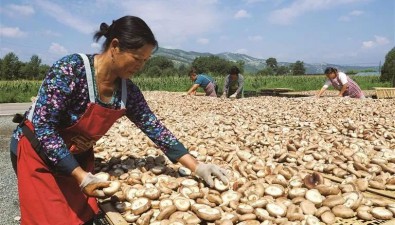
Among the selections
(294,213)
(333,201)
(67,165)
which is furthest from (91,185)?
(333,201)

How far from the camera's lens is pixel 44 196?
1.93 m

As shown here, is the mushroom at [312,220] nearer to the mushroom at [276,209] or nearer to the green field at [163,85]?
the mushroom at [276,209]

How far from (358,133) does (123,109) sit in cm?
332

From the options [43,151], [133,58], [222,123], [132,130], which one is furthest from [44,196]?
[222,123]

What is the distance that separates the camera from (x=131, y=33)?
6.13 ft

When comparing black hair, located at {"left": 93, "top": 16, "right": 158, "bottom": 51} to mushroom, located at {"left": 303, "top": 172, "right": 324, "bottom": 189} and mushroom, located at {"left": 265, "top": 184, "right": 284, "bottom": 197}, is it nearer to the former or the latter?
mushroom, located at {"left": 265, "top": 184, "right": 284, "bottom": 197}

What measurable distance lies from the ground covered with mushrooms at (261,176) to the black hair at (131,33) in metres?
0.89

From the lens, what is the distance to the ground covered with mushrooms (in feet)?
6.52

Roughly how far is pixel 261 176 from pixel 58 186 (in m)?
1.45

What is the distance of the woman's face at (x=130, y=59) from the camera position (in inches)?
74.9

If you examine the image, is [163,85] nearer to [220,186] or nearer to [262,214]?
[220,186]

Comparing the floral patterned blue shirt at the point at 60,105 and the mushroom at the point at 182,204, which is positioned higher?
the floral patterned blue shirt at the point at 60,105

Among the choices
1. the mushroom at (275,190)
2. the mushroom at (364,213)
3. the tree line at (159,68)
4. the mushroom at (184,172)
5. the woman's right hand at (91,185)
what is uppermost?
the tree line at (159,68)

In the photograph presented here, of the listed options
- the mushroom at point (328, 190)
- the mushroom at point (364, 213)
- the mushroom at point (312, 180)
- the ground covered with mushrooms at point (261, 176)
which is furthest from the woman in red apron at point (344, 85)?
the mushroom at point (364, 213)
